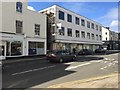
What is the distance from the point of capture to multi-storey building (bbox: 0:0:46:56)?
101 feet

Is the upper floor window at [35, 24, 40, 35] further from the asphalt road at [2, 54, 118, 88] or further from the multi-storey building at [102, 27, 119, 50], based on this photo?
Result: the multi-storey building at [102, 27, 119, 50]

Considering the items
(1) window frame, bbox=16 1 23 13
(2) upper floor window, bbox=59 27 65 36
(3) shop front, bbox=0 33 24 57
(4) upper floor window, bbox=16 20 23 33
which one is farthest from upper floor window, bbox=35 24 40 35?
(2) upper floor window, bbox=59 27 65 36

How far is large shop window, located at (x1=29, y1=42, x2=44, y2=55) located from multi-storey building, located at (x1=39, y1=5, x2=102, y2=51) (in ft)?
17.0

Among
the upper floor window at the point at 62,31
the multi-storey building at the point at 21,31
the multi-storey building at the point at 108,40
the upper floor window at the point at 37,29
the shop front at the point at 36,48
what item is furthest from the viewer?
the multi-storey building at the point at 108,40

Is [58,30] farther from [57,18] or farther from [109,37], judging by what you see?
[109,37]

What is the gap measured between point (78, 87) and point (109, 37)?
298 ft

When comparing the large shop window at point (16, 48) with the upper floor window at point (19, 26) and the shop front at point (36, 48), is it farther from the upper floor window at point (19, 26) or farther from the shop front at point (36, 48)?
the shop front at point (36, 48)

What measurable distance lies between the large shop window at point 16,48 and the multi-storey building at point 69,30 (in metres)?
11.5

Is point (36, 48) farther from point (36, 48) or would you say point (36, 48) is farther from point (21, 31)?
point (21, 31)

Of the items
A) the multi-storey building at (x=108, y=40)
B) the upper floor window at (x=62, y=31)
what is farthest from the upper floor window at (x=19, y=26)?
the multi-storey building at (x=108, y=40)

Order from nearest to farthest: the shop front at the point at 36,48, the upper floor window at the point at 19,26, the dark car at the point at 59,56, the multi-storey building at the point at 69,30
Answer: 1. the dark car at the point at 59,56
2. the upper floor window at the point at 19,26
3. the shop front at the point at 36,48
4. the multi-storey building at the point at 69,30

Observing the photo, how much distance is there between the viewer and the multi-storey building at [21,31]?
30.9 meters

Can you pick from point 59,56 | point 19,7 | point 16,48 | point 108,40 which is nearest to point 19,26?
point 19,7

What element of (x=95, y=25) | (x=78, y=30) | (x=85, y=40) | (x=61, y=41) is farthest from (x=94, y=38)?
(x=61, y=41)
